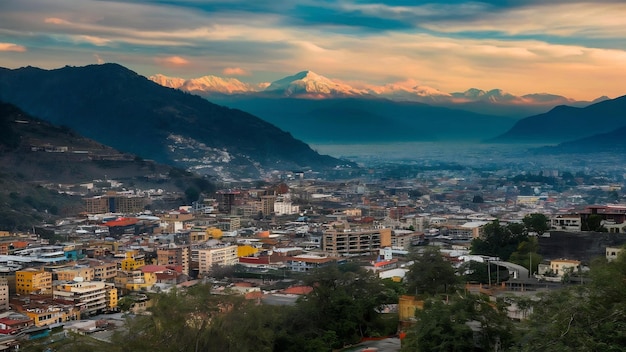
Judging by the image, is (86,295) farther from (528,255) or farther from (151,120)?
(151,120)

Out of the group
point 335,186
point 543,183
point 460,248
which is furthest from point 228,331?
point 543,183

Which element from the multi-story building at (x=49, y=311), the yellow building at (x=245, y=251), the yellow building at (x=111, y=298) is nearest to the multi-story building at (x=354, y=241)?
the yellow building at (x=245, y=251)

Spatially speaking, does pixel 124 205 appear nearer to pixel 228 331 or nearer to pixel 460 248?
pixel 460 248

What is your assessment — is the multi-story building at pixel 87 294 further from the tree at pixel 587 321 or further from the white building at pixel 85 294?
the tree at pixel 587 321

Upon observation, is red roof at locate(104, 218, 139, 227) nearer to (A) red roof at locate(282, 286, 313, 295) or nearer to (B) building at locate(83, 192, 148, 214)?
(B) building at locate(83, 192, 148, 214)

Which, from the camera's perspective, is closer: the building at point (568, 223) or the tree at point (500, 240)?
the tree at point (500, 240)

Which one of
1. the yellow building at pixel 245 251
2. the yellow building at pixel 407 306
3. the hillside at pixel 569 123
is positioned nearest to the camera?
the yellow building at pixel 407 306

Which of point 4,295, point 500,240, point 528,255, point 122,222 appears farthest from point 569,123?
point 4,295
